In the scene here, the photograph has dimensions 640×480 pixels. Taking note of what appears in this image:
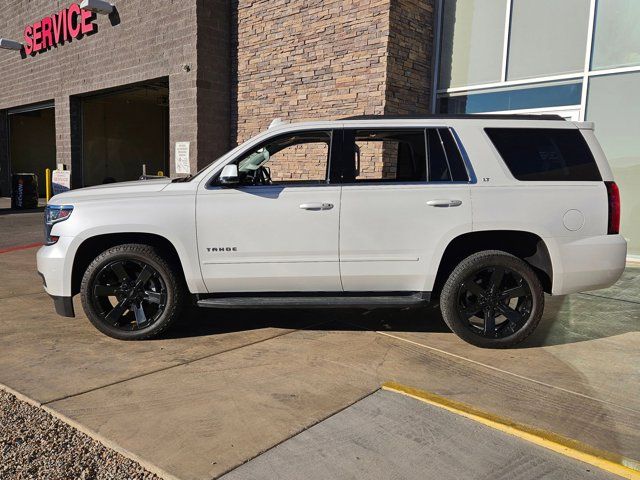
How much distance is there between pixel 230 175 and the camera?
168 inches

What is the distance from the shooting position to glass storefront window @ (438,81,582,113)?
29.0 ft

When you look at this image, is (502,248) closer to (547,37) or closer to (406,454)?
(406,454)

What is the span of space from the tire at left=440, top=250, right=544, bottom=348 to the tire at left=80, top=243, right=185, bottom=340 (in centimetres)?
236

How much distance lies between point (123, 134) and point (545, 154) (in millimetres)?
20456

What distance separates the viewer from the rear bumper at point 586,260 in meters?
4.36

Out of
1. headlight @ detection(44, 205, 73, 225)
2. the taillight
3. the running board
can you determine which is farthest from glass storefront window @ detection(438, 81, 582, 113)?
headlight @ detection(44, 205, 73, 225)

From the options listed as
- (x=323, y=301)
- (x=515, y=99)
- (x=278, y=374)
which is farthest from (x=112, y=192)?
(x=515, y=99)

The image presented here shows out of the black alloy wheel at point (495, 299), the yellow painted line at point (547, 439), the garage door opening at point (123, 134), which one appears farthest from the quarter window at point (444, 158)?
the garage door opening at point (123, 134)

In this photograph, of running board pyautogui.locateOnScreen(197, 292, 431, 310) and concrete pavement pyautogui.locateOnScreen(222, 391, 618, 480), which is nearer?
concrete pavement pyautogui.locateOnScreen(222, 391, 618, 480)

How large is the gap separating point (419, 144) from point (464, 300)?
4.68 feet

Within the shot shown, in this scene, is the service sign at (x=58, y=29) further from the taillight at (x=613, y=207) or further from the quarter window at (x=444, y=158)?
the taillight at (x=613, y=207)

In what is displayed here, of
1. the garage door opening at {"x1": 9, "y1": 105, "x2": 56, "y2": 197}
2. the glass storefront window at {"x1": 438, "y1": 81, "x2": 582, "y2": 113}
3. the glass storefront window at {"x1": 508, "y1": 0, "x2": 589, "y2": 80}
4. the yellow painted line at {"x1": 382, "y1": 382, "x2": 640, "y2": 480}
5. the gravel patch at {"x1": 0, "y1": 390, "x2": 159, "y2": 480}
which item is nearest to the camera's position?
the gravel patch at {"x1": 0, "y1": 390, "x2": 159, "y2": 480}

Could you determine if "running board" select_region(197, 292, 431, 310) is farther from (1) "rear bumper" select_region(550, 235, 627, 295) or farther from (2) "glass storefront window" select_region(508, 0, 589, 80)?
(2) "glass storefront window" select_region(508, 0, 589, 80)

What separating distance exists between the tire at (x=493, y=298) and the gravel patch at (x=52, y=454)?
279 cm
